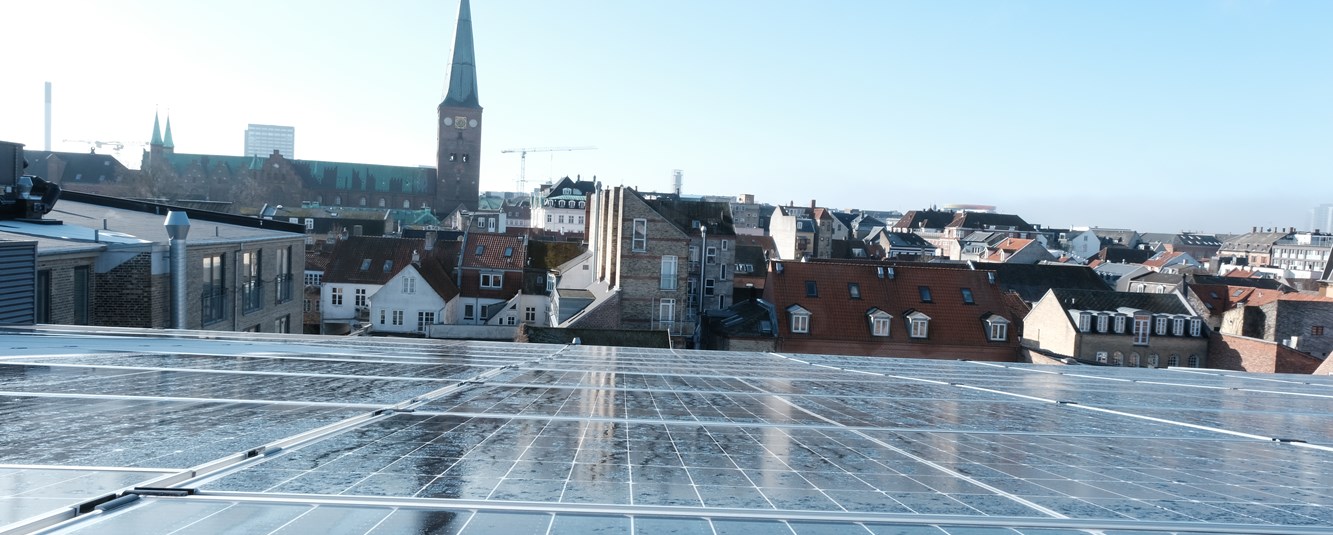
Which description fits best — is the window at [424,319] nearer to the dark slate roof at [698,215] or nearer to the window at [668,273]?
the dark slate roof at [698,215]

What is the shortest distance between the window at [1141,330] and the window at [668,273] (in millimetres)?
25525

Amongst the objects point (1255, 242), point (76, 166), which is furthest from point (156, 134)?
point (1255, 242)

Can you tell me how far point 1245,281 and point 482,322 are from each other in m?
67.1

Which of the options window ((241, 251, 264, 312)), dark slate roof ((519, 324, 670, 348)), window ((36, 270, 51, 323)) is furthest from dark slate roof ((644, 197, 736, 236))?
window ((36, 270, 51, 323))

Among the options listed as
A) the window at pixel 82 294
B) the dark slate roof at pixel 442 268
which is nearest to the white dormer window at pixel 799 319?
the dark slate roof at pixel 442 268

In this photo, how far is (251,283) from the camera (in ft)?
84.2

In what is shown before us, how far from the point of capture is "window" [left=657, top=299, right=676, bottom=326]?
4441cm

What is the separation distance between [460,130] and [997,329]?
102261 mm

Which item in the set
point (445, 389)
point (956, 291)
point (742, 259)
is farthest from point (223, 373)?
point (742, 259)

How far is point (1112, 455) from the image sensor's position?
6367 millimetres

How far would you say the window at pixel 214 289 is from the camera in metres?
22.4

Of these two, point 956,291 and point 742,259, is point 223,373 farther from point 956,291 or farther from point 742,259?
point 742,259

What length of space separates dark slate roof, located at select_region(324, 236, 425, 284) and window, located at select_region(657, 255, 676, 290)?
22.6m

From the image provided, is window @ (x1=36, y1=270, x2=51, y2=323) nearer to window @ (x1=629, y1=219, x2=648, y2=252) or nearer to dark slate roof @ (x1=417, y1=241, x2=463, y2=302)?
window @ (x1=629, y1=219, x2=648, y2=252)
